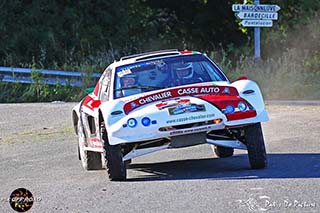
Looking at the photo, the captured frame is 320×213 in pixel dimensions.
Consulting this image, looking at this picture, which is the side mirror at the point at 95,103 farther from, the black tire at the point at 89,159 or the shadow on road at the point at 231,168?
the shadow on road at the point at 231,168

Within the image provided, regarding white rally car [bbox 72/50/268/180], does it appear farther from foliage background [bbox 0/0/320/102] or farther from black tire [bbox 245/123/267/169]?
foliage background [bbox 0/0/320/102]

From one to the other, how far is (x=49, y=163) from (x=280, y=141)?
3.66 meters

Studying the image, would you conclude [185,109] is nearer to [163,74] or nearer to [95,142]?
[163,74]

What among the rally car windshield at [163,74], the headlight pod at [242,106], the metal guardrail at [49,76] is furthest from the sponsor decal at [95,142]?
the metal guardrail at [49,76]

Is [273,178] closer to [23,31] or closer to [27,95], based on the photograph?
[27,95]

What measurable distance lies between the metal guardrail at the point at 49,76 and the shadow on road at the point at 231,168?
1400 centimetres

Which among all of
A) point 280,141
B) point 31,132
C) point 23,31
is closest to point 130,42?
point 23,31

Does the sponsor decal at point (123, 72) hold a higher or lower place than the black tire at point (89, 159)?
higher

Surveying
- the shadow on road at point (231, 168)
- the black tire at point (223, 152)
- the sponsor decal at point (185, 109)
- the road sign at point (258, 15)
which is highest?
the road sign at point (258, 15)

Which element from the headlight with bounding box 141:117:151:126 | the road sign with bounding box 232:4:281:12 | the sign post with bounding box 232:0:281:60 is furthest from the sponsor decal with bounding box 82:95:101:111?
the sign post with bounding box 232:0:281:60

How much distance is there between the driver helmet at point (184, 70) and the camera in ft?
40.7

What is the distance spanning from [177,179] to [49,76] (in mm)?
16906

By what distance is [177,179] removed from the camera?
36.9ft

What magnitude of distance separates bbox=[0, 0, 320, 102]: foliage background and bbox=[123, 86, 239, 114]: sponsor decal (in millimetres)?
15776
